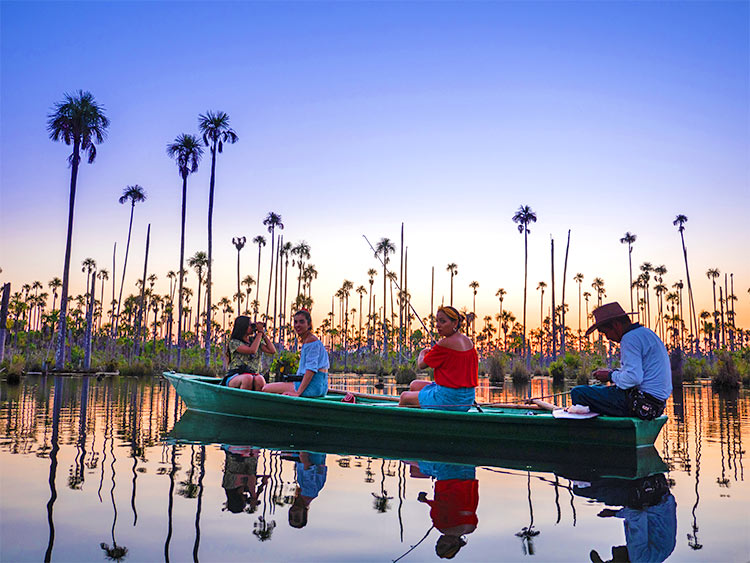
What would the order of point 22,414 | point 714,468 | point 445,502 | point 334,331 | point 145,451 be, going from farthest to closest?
point 334,331, point 22,414, point 145,451, point 714,468, point 445,502

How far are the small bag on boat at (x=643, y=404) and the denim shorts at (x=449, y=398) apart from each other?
2.06m

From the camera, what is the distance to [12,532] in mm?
4035

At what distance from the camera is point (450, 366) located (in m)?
8.11

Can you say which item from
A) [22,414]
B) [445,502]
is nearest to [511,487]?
[445,502]

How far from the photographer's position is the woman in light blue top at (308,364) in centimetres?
899

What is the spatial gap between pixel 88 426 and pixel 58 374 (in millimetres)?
22892

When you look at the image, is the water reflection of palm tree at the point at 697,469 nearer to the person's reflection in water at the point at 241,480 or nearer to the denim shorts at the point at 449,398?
the denim shorts at the point at 449,398

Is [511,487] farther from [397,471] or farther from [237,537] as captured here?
[237,537]

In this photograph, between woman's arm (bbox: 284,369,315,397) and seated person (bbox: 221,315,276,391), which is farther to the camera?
seated person (bbox: 221,315,276,391)

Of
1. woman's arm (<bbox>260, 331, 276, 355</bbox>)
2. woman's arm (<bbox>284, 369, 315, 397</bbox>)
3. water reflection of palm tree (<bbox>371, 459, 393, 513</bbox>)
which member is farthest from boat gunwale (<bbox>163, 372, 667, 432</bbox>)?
water reflection of palm tree (<bbox>371, 459, 393, 513</bbox>)

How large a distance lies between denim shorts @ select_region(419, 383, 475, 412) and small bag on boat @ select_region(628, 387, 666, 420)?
2064 mm

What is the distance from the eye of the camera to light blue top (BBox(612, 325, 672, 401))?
6949mm

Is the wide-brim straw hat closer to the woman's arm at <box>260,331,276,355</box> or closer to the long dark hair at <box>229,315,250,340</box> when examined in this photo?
the woman's arm at <box>260,331,276,355</box>

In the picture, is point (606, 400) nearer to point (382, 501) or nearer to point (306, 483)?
point (382, 501)
